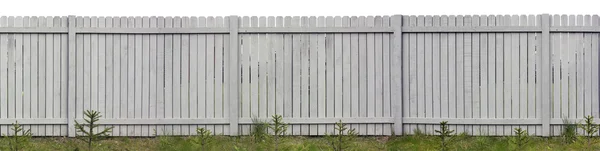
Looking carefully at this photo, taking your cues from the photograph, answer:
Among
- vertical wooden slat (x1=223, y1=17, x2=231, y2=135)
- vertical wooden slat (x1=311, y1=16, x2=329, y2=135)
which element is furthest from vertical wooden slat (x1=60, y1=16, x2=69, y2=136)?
vertical wooden slat (x1=311, y1=16, x2=329, y2=135)

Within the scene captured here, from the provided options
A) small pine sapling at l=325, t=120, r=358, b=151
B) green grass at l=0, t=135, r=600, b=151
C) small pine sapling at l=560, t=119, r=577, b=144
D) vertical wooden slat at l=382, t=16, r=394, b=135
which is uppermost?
vertical wooden slat at l=382, t=16, r=394, b=135

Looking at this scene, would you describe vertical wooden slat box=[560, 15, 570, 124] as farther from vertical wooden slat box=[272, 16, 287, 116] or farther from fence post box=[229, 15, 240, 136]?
fence post box=[229, 15, 240, 136]

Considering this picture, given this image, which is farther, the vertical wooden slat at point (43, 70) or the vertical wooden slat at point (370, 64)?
the vertical wooden slat at point (43, 70)

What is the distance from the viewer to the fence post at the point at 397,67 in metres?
9.45

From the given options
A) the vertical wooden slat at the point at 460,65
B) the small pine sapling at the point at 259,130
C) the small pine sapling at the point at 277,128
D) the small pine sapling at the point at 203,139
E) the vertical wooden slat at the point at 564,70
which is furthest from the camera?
the vertical wooden slat at the point at 564,70

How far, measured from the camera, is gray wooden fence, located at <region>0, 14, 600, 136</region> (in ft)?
31.1

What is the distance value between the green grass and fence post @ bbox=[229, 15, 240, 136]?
0.96ft

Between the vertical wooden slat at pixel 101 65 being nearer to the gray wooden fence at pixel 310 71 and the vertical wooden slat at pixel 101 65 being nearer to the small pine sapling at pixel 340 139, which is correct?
the gray wooden fence at pixel 310 71

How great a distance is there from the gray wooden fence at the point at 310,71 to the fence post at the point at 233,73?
1 centimetres

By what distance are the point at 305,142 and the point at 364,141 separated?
33.1 inches

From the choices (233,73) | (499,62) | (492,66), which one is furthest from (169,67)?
(499,62)

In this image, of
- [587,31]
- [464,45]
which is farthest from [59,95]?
[587,31]

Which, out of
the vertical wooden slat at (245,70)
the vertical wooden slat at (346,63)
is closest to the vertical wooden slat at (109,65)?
the vertical wooden slat at (245,70)

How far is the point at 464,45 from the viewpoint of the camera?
955 centimetres
